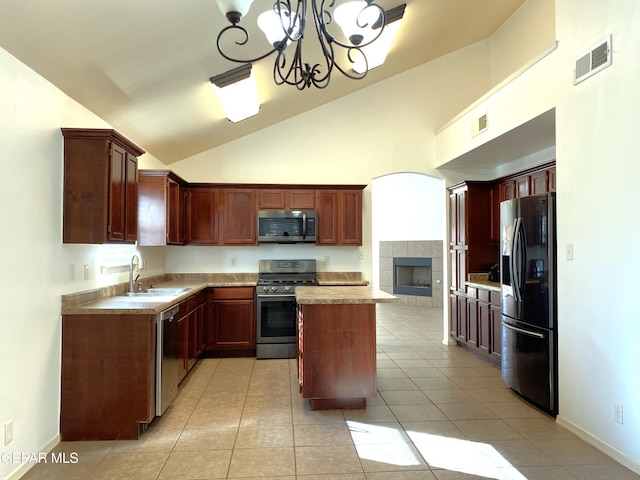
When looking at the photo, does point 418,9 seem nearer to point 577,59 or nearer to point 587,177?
point 577,59

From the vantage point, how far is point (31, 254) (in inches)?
91.7

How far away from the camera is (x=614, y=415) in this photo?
7.97 ft

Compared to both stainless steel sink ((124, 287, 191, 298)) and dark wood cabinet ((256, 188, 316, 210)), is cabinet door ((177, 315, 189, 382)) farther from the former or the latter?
dark wood cabinet ((256, 188, 316, 210))

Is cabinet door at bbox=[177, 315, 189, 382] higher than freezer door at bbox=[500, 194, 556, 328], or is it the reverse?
freezer door at bbox=[500, 194, 556, 328]

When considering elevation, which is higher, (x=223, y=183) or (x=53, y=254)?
(x=223, y=183)

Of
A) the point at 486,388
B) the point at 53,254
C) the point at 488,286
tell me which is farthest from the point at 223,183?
the point at 486,388

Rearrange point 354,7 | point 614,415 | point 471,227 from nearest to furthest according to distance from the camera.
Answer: point 354,7
point 614,415
point 471,227

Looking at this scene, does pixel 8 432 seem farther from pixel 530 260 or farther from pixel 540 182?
pixel 540 182

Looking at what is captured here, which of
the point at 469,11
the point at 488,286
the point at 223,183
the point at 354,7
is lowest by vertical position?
the point at 488,286

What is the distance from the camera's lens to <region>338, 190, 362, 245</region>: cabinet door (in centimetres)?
512

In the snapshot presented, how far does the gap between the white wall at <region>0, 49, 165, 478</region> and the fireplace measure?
7.56 m

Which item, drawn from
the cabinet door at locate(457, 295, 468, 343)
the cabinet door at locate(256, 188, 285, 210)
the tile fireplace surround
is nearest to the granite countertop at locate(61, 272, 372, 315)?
the cabinet door at locate(256, 188, 285, 210)

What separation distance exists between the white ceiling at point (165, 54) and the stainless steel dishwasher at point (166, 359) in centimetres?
171

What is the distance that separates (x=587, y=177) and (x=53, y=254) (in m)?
3.60
